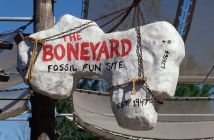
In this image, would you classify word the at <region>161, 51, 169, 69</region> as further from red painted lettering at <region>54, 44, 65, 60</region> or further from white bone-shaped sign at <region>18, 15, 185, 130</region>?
red painted lettering at <region>54, 44, 65, 60</region>

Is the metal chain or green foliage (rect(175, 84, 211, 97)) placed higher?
the metal chain

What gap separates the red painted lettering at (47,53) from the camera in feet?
10.1

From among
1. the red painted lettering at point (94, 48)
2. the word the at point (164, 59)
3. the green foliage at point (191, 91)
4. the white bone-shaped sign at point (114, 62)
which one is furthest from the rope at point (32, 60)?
the green foliage at point (191, 91)

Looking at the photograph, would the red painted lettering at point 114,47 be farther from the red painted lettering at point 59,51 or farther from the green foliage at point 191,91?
the green foliage at point 191,91

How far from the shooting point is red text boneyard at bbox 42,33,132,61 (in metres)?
2.96

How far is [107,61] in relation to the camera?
9.73ft

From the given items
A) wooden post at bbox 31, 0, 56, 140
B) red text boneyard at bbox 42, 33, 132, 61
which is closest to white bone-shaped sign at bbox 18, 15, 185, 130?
red text boneyard at bbox 42, 33, 132, 61

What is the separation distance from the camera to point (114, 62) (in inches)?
116

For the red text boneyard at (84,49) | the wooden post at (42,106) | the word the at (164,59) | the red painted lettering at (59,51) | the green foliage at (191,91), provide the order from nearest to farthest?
the word the at (164,59), the red text boneyard at (84,49), the red painted lettering at (59,51), the wooden post at (42,106), the green foliage at (191,91)

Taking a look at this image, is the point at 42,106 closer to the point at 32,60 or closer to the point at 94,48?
the point at 32,60

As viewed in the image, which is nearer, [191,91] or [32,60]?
[32,60]

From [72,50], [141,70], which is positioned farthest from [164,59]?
[72,50]

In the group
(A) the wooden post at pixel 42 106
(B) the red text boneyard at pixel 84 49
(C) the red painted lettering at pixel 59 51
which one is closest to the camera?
(B) the red text boneyard at pixel 84 49

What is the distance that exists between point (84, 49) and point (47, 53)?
21cm
